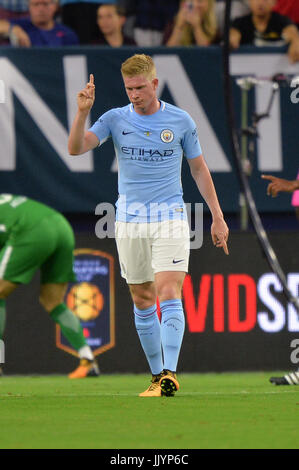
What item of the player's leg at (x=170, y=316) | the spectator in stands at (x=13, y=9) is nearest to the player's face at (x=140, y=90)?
the player's leg at (x=170, y=316)

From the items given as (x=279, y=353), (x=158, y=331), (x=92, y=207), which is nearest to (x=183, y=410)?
(x=158, y=331)

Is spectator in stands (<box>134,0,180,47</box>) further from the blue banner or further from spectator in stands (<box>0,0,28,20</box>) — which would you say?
spectator in stands (<box>0,0,28,20</box>)

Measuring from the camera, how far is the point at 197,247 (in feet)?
36.8

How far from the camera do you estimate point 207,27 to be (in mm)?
12477

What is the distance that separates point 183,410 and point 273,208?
5.82 meters

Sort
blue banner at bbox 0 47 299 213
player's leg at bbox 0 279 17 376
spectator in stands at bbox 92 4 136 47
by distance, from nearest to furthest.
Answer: player's leg at bbox 0 279 17 376 → blue banner at bbox 0 47 299 213 → spectator in stands at bbox 92 4 136 47

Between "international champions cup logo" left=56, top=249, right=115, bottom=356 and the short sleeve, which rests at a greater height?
"international champions cup logo" left=56, top=249, right=115, bottom=356

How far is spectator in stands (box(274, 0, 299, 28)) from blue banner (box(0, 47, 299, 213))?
1.36m

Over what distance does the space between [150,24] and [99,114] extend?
179 cm

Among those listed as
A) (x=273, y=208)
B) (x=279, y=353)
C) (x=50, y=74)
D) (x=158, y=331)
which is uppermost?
(x=50, y=74)

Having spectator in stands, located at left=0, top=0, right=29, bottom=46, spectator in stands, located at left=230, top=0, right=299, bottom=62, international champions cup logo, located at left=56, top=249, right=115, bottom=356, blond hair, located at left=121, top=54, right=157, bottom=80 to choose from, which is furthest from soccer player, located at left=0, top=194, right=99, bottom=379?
spectator in stands, located at left=0, top=0, right=29, bottom=46

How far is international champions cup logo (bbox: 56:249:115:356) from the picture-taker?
36.8ft

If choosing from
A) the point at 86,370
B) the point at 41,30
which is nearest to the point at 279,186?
the point at 86,370
